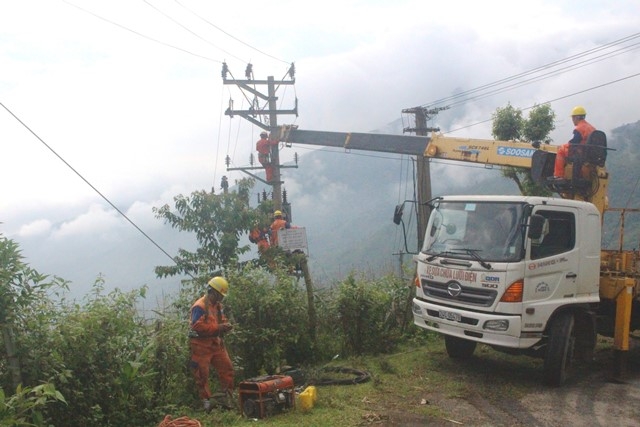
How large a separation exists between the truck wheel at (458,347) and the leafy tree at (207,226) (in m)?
4.19

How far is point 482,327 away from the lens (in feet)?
25.7

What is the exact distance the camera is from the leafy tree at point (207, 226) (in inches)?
444

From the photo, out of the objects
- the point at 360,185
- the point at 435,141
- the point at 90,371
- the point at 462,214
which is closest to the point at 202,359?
the point at 90,371

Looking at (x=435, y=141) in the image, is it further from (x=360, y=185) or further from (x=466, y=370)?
(x=360, y=185)

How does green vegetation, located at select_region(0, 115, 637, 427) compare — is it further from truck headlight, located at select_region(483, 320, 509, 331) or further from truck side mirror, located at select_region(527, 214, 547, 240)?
truck side mirror, located at select_region(527, 214, 547, 240)

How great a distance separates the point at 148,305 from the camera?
797 cm

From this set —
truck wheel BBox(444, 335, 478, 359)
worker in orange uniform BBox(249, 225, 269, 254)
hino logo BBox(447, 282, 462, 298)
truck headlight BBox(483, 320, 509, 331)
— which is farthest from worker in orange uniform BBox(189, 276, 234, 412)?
worker in orange uniform BBox(249, 225, 269, 254)

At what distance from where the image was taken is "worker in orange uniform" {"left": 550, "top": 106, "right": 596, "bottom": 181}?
8.97m

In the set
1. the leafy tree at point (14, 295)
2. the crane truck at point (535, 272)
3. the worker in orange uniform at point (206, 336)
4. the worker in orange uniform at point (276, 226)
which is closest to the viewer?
the leafy tree at point (14, 295)

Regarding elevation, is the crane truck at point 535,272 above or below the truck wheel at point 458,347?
above

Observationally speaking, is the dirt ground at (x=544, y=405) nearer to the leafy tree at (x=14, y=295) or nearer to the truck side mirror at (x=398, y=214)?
the truck side mirror at (x=398, y=214)

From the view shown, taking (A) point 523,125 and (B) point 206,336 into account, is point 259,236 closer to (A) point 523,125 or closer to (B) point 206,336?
(B) point 206,336

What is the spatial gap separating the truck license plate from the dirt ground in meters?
0.98

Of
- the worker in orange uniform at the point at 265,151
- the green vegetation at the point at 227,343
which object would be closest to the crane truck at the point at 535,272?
the green vegetation at the point at 227,343
